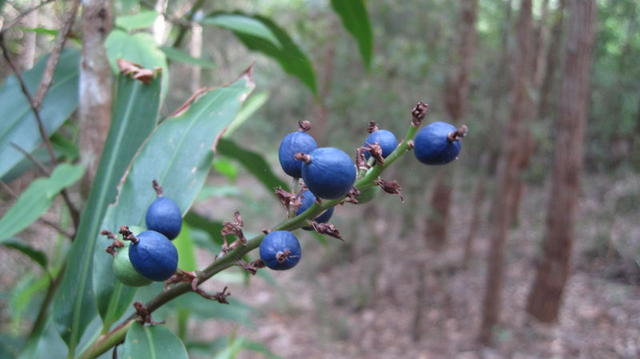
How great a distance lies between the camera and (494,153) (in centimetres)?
904

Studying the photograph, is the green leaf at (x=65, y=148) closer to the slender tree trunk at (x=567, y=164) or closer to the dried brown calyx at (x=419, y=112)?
the dried brown calyx at (x=419, y=112)

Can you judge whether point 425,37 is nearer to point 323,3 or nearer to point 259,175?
point 323,3

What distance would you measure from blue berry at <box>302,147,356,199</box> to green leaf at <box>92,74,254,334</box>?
0.41m

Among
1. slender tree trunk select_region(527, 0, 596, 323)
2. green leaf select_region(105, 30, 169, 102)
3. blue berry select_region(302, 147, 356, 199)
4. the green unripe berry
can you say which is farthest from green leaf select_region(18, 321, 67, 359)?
slender tree trunk select_region(527, 0, 596, 323)

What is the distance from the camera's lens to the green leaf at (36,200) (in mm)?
1073

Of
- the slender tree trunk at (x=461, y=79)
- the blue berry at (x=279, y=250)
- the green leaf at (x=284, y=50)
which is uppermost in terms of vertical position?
the slender tree trunk at (x=461, y=79)

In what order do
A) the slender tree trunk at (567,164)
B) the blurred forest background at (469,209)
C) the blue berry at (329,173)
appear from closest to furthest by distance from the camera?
the blue berry at (329,173)
the slender tree trunk at (567,164)
the blurred forest background at (469,209)

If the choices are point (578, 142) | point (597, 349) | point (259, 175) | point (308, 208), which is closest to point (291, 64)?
point (259, 175)

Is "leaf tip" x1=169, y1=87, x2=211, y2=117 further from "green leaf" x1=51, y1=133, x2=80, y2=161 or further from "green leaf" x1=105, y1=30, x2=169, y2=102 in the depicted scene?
"green leaf" x1=51, y1=133, x2=80, y2=161

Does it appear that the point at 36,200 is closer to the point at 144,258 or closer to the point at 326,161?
the point at 144,258

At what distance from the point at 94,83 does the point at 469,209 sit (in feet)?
31.8

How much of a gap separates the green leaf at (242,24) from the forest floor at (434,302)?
334 centimetres

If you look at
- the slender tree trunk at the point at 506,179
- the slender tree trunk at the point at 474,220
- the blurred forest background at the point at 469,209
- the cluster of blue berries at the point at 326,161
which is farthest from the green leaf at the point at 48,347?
the slender tree trunk at the point at 474,220

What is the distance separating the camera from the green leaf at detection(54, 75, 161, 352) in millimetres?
1011
